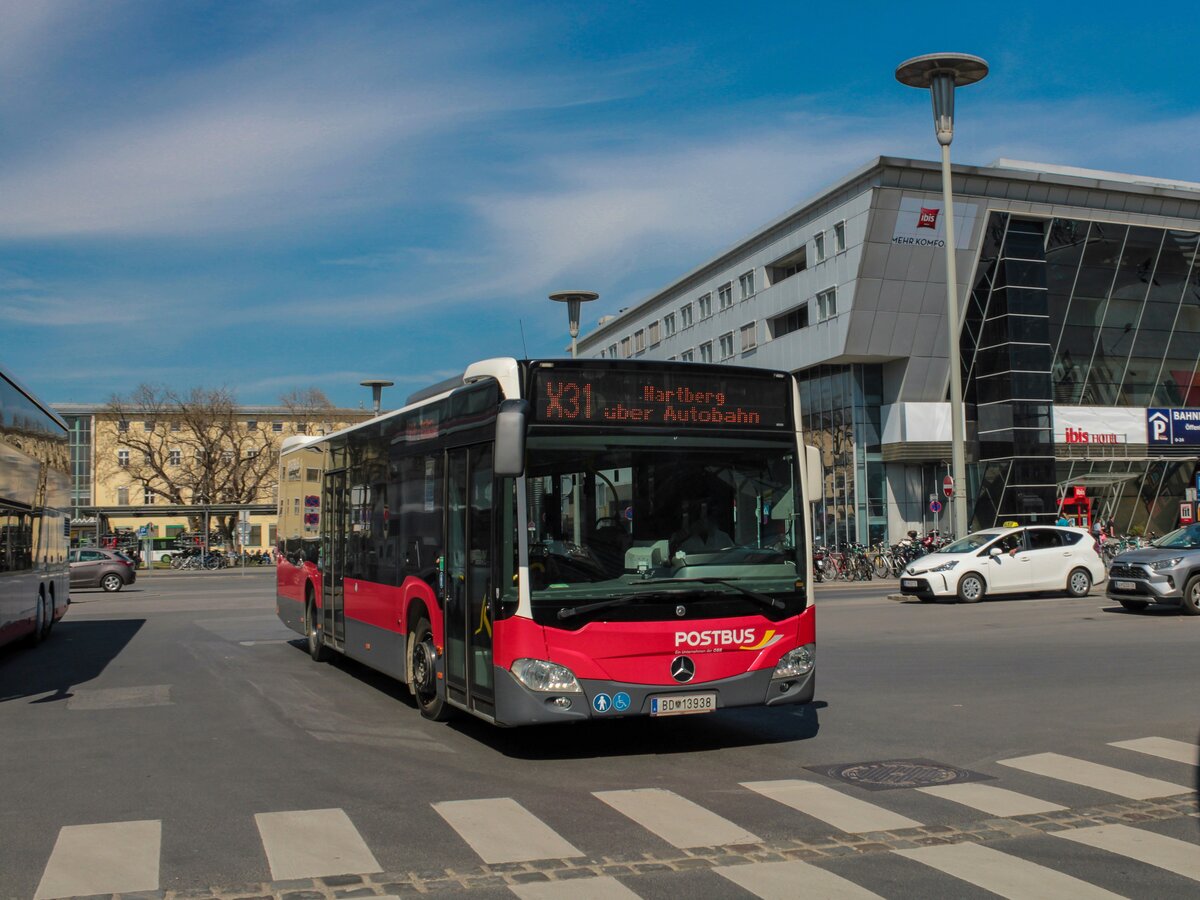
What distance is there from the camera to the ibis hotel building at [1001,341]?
43.7 metres

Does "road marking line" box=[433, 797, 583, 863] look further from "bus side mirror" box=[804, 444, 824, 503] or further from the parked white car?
the parked white car

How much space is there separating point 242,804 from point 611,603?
2.72 meters

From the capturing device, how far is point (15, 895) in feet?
17.9

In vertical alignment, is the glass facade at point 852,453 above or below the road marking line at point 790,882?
above

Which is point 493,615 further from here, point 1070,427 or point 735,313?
point 735,313

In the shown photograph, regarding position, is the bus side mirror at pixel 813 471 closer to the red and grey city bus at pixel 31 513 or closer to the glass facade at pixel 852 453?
the red and grey city bus at pixel 31 513

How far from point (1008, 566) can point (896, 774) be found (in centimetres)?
1876

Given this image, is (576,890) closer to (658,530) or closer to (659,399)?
(658,530)

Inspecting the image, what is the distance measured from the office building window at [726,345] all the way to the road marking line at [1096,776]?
4716 centimetres

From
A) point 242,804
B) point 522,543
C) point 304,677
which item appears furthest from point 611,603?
point 304,677

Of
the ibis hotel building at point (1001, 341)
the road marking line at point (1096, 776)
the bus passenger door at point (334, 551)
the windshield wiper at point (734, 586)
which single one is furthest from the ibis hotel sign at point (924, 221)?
the road marking line at point (1096, 776)

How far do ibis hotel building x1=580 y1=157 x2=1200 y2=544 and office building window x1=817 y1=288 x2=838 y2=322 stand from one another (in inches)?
3.6

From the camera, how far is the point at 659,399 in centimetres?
907

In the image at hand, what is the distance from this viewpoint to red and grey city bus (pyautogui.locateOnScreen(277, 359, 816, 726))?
8383 mm
